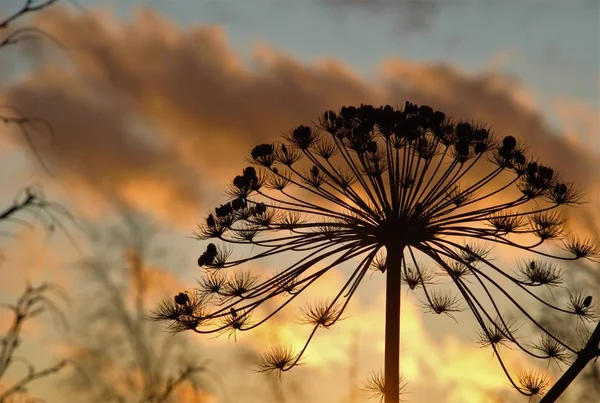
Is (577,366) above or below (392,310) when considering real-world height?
below

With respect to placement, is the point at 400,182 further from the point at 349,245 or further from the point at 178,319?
the point at 178,319

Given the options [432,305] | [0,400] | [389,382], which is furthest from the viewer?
[432,305]

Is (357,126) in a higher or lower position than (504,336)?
higher

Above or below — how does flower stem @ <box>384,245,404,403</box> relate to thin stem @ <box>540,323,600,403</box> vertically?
above

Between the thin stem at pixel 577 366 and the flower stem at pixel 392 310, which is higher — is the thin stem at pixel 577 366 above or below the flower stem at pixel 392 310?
below

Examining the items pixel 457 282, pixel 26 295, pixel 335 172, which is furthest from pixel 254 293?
pixel 26 295

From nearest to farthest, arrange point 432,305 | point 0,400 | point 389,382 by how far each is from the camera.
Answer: point 0,400 → point 389,382 → point 432,305

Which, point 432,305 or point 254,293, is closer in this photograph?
point 254,293

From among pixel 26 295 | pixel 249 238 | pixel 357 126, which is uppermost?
pixel 357 126

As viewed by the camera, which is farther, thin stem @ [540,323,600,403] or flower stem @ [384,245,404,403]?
flower stem @ [384,245,404,403]

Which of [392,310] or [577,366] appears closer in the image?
[577,366]

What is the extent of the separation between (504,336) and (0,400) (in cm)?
1534

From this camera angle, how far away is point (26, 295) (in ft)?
12.5

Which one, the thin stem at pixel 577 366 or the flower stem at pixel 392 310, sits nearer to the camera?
the thin stem at pixel 577 366
